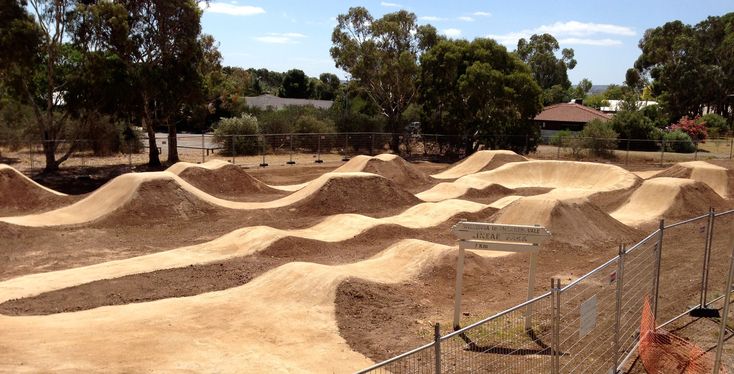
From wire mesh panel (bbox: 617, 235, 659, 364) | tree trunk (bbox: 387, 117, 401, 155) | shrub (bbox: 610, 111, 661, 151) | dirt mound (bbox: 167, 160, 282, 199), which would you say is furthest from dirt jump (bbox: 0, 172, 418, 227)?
shrub (bbox: 610, 111, 661, 151)

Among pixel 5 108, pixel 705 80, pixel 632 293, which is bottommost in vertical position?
pixel 632 293

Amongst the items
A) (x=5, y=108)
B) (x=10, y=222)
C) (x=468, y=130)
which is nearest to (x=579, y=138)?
(x=468, y=130)

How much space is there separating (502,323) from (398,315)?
2.01m

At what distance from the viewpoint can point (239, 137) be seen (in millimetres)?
42656

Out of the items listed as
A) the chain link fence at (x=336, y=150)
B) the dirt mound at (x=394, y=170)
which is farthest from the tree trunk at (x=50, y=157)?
the dirt mound at (x=394, y=170)

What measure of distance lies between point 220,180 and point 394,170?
29.7 ft

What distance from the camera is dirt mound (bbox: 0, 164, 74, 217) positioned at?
22.8m

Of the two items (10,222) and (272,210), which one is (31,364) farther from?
(272,210)

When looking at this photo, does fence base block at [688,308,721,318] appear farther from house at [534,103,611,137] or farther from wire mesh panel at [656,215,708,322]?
house at [534,103,611,137]

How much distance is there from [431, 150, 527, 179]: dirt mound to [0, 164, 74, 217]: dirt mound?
766 inches

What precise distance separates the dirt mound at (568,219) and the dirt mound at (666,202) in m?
2.87

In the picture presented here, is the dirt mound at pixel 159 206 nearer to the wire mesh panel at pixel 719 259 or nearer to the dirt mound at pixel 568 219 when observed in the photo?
the dirt mound at pixel 568 219

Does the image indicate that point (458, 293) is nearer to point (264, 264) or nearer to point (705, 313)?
point (705, 313)

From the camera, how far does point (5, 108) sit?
42.5m
